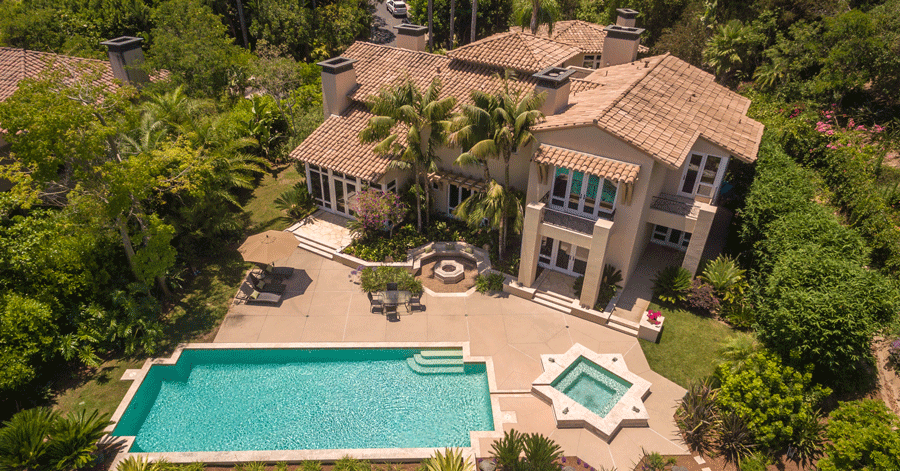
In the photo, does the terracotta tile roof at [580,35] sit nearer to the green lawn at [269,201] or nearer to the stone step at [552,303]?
the stone step at [552,303]

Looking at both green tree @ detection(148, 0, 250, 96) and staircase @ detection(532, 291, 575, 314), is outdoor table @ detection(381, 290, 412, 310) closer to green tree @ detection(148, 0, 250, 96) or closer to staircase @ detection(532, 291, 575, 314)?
staircase @ detection(532, 291, 575, 314)

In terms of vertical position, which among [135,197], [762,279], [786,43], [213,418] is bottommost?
[213,418]

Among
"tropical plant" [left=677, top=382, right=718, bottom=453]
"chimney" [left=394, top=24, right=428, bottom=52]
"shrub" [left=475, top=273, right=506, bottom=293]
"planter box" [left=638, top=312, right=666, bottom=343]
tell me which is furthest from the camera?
"chimney" [left=394, top=24, right=428, bottom=52]

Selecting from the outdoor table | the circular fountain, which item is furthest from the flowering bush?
the outdoor table

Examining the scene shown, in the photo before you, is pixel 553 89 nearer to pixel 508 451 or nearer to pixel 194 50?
pixel 508 451

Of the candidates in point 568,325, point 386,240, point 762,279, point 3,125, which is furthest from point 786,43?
point 3,125

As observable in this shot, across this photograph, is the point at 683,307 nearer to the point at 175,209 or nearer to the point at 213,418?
the point at 213,418

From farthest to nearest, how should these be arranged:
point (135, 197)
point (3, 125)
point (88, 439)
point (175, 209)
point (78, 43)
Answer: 1. point (78, 43)
2. point (175, 209)
3. point (135, 197)
4. point (3, 125)
5. point (88, 439)
